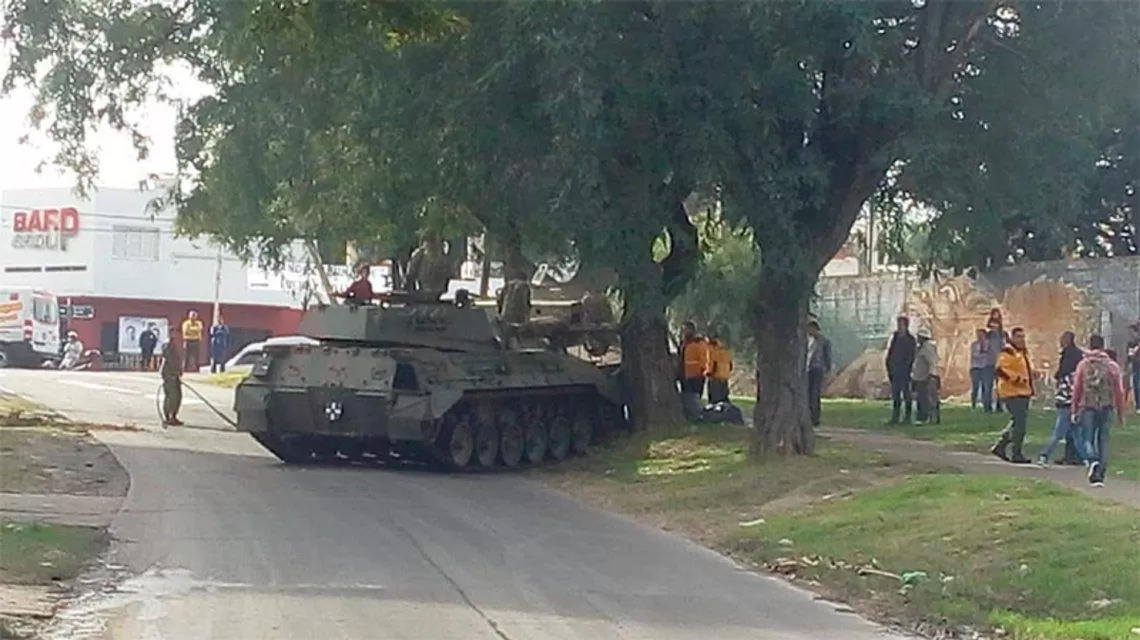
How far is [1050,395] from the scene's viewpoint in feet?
109

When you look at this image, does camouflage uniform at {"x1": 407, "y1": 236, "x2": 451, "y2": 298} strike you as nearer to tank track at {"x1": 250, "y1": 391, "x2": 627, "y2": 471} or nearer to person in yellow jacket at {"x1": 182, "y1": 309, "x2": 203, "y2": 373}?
tank track at {"x1": 250, "y1": 391, "x2": 627, "y2": 471}

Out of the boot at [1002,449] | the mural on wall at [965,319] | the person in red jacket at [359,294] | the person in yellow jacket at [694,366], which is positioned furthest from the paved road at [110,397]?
the mural on wall at [965,319]

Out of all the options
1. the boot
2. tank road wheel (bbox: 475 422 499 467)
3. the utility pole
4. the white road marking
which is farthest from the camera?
the utility pole

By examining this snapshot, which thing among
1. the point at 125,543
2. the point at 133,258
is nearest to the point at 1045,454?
the point at 125,543

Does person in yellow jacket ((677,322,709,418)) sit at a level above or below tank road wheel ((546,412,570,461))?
above

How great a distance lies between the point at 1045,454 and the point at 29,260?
50100 mm

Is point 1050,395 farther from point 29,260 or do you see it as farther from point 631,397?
point 29,260

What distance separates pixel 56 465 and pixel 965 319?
2191 centimetres

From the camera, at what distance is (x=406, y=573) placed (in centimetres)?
1359

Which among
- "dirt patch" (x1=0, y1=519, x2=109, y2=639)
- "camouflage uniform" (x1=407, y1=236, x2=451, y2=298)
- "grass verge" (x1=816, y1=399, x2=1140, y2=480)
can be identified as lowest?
"dirt patch" (x1=0, y1=519, x2=109, y2=639)

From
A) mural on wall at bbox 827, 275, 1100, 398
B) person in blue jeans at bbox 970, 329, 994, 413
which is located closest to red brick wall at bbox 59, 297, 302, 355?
mural on wall at bbox 827, 275, 1100, 398

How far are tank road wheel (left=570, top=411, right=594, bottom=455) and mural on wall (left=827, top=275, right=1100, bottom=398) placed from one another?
10.9 metres

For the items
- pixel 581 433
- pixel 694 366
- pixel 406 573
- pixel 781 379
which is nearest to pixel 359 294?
pixel 581 433

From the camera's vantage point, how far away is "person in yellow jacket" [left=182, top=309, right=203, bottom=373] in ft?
147
